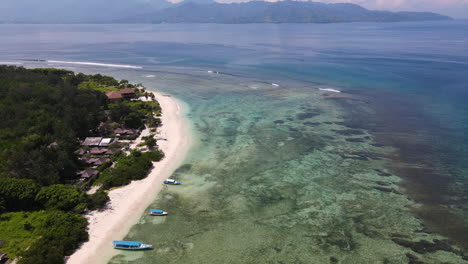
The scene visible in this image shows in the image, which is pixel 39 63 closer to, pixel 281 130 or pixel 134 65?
pixel 134 65

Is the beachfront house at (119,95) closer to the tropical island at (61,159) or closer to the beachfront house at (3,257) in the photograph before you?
the tropical island at (61,159)

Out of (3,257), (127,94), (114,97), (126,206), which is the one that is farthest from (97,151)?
(127,94)

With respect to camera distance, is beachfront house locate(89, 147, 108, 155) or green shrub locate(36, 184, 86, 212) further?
beachfront house locate(89, 147, 108, 155)

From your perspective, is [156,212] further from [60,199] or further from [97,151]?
[97,151]

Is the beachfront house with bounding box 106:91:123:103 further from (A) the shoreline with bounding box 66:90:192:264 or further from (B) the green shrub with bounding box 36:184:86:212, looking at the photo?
(B) the green shrub with bounding box 36:184:86:212

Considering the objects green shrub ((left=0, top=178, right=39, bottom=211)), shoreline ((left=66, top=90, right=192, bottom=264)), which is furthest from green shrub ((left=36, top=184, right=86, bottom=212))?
shoreline ((left=66, top=90, right=192, bottom=264))
